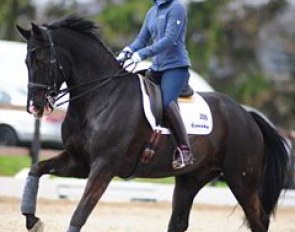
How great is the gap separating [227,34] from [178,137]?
75.3 feet

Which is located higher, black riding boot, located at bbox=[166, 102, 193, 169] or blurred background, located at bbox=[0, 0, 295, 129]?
black riding boot, located at bbox=[166, 102, 193, 169]

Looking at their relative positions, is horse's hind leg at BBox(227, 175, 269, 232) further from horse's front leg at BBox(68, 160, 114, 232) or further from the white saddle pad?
horse's front leg at BBox(68, 160, 114, 232)

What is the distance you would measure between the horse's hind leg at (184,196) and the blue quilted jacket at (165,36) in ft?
3.89

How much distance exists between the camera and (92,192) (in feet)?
21.6

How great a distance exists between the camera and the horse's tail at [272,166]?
8273 millimetres

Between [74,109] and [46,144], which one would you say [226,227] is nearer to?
[74,109]

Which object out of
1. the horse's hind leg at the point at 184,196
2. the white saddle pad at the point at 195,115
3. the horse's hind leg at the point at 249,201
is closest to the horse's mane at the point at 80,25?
the white saddle pad at the point at 195,115

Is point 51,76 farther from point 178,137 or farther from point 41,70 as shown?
point 178,137

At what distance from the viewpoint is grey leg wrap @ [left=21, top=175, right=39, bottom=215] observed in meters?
6.80

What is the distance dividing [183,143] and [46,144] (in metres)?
8.97

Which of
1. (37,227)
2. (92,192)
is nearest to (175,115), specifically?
(92,192)

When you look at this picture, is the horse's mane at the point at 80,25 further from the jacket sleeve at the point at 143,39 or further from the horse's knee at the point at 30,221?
the horse's knee at the point at 30,221

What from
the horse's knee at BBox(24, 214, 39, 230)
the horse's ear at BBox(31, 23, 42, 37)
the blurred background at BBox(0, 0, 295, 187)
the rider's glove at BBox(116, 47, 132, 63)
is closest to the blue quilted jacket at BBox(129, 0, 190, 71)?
the rider's glove at BBox(116, 47, 132, 63)

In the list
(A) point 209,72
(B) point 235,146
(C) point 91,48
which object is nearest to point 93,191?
(C) point 91,48
